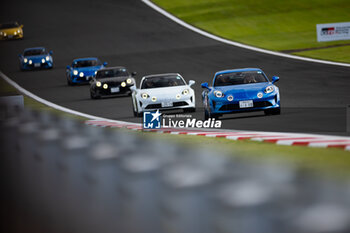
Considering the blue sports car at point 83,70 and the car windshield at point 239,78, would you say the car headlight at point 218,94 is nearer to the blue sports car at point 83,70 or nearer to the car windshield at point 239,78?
the car windshield at point 239,78

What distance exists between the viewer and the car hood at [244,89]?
56.3 feet

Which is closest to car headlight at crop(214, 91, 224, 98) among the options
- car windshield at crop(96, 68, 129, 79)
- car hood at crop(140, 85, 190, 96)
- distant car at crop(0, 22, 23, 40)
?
car hood at crop(140, 85, 190, 96)

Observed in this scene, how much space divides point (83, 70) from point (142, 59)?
844 cm

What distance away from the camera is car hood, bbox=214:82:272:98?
17.2 m

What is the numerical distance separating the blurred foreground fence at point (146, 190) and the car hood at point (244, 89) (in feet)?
36.4

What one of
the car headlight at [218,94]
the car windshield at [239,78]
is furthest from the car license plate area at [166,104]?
the car headlight at [218,94]

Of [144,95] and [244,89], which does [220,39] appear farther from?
[244,89]

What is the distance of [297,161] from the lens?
9.95 metres

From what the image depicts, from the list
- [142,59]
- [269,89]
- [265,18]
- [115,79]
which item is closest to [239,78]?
[269,89]

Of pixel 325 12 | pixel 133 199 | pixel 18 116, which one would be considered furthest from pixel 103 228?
pixel 325 12

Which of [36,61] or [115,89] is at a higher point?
[115,89]

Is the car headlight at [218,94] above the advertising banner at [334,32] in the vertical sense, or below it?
above

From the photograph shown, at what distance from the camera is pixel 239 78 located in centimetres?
1839

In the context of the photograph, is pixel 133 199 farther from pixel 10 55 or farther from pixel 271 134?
pixel 10 55
